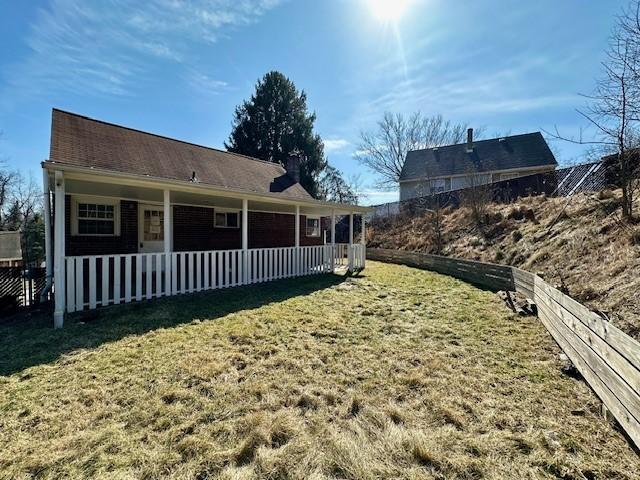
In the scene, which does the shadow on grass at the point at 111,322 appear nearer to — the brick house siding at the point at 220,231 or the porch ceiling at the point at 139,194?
the porch ceiling at the point at 139,194

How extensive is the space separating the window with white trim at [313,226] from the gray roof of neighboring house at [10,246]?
11640 mm

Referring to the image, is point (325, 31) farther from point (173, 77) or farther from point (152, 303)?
point (152, 303)

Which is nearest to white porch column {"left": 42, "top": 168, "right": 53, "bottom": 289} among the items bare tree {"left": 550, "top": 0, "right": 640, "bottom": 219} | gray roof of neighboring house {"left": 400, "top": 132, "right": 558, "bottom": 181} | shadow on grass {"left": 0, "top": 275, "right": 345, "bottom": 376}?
shadow on grass {"left": 0, "top": 275, "right": 345, "bottom": 376}

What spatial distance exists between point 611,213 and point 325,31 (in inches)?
395

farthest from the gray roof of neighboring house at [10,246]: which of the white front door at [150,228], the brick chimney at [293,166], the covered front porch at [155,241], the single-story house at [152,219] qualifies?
the brick chimney at [293,166]

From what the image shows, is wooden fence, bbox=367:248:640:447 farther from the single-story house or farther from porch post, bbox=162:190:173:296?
porch post, bbox=162:190:173:296

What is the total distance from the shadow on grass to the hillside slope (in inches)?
237

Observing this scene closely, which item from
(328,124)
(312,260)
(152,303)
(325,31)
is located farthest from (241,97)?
(152,303)

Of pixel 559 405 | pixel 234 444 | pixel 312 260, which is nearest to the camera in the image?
pixel 234 444

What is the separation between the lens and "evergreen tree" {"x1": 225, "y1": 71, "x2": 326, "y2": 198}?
89.7 ft

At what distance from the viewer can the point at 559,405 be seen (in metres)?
3.11

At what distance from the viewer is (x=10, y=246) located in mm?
11875

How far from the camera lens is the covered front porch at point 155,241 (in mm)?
5906

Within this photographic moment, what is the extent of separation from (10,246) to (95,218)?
603 centimetres
